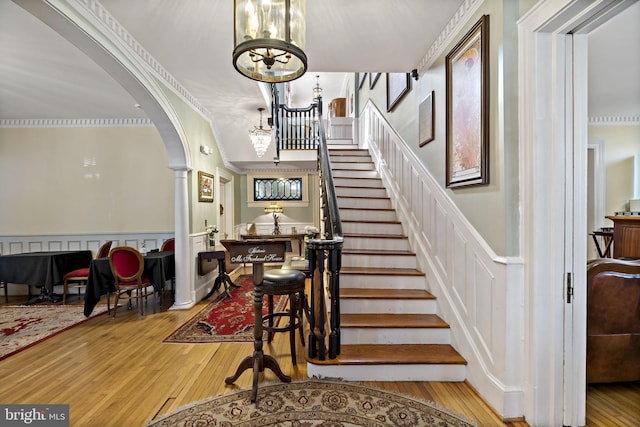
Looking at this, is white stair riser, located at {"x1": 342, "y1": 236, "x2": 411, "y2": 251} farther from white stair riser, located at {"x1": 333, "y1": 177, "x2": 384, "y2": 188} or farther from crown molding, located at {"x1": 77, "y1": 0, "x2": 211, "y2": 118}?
crown molding, located at {"x1": 77, "y1": 0, "x2": 211, "y2": 118}

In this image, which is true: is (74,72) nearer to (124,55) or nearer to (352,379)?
(124,55)

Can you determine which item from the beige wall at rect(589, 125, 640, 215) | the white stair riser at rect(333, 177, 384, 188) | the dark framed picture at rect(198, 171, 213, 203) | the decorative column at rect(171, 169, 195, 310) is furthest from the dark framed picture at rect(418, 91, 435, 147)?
the beige wall at rect(589, 125, 640, 215)

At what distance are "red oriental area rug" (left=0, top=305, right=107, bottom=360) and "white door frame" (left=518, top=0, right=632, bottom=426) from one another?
428 centimetres

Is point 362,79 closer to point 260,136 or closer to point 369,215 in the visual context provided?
point 260,136

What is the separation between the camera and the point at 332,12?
2.19 meters

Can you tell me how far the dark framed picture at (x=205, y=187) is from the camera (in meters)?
4.37

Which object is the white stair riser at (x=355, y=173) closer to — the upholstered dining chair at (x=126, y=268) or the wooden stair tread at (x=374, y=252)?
the wooden stair tread at (x=374, y=252)

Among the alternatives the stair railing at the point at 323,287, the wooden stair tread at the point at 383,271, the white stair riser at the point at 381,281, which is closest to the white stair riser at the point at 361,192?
the wooden stair tread at the point at 383,271

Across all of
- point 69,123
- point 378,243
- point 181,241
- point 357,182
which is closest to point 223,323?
point 181,241

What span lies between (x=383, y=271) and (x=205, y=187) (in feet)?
10.4

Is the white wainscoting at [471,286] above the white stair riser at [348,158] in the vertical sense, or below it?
below

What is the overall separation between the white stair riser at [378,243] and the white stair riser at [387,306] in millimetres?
861

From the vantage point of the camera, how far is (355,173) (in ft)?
15.9

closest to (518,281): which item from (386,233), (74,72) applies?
(386,233)
